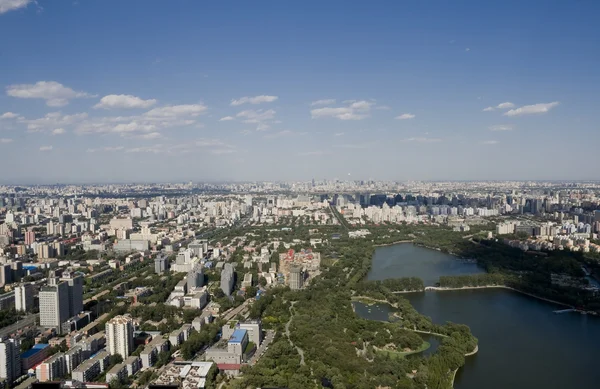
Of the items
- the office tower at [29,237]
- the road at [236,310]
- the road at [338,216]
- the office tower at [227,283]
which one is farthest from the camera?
the road at [338,216]

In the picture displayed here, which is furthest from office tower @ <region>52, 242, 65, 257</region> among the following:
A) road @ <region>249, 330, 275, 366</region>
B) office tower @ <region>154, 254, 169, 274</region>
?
road @ <region>249, 330, 275, 366</region>

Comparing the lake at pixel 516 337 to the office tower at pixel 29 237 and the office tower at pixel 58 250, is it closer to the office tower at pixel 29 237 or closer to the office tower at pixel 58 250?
the office tower at pixel 58 250

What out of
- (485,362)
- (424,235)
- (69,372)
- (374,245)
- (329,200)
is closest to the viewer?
(69,372)

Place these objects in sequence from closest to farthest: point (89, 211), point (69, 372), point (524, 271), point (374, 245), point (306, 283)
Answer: point (69, 372) < point (306, 283) < point (524, 271) < point (374, 245) < point (89, 211)

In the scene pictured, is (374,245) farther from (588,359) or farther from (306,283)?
(588,359)

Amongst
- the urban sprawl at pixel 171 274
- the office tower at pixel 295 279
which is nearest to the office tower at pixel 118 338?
the urban sprawl at pixel 171 274

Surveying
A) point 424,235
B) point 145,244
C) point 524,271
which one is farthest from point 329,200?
point 524,271

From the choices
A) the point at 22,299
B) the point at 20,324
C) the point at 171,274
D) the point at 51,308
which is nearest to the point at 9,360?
the point at 51,308

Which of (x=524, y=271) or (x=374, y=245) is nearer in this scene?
(x=524, y=271)
